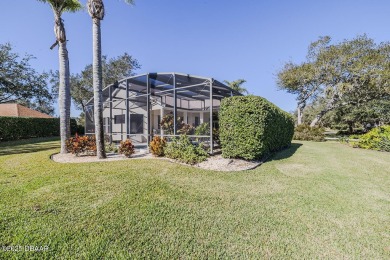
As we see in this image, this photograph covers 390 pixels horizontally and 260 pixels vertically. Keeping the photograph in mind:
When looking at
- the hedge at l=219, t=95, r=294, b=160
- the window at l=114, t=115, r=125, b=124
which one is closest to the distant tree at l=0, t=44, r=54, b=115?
the window at l=114, t=115, r=125, b=124

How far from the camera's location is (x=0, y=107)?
2361 centimetres

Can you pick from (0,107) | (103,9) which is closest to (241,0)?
(103,9)

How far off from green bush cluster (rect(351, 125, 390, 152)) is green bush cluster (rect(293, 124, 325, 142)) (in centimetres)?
533

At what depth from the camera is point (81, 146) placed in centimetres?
862

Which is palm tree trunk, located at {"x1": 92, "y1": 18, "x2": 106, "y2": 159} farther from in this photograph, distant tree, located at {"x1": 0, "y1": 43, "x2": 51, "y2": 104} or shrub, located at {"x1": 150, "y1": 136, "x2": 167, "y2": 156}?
distant tree, located at {"x1": 0, "y1": 43, "x2": 51, "y2": 104}

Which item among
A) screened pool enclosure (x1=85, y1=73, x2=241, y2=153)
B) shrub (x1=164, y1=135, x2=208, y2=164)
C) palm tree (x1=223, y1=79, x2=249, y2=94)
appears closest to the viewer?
shrub (x1=164, y1=135, x2=208, y2=164)

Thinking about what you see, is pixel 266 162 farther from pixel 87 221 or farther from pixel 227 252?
pixel 87 221

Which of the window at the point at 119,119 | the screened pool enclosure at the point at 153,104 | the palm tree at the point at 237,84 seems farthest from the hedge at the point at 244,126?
the palm tree at the point at 237,84

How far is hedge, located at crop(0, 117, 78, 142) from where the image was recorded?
1551 centimetres

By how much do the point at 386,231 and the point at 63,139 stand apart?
39.2 feet

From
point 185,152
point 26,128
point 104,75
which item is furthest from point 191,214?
point 104,75

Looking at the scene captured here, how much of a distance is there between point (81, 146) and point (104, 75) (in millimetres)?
22258

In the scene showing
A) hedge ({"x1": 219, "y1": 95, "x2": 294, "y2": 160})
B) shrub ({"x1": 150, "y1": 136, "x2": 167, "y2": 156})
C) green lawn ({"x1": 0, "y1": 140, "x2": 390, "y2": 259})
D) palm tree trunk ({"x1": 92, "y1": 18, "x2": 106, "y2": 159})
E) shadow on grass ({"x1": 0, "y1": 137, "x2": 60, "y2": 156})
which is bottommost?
green lawn ({"x1": 0, "y1": 140, "x2": 390, "y2": 259})

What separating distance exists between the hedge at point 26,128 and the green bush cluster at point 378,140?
27.8 meters
